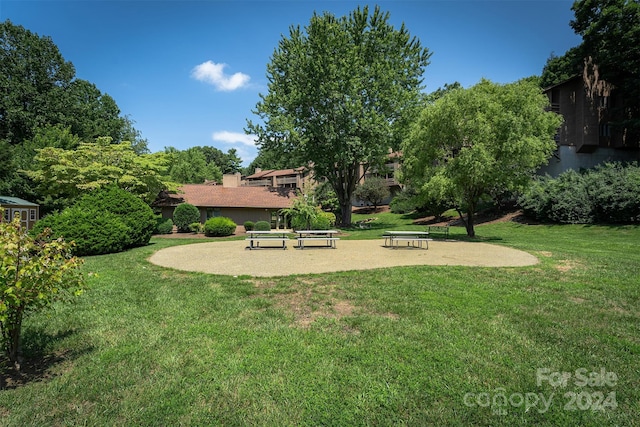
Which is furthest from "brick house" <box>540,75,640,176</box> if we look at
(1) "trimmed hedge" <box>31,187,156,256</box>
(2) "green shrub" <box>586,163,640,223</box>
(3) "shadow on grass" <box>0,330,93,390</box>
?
(3) "shadow on grass" <box>0,330,93,390</box>

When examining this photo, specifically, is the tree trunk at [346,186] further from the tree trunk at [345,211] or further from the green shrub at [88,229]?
the green shrub at [88,229]

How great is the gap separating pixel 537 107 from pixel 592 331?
47.3ft

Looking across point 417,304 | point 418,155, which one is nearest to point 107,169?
point 418,155

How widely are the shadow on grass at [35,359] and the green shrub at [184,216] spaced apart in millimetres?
20429

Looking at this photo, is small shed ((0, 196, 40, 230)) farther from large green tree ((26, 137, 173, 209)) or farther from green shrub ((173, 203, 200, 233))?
green shrub ((173, 203, 200, 233))

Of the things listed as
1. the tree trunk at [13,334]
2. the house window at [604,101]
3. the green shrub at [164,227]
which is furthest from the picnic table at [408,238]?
the house window at [604,101]

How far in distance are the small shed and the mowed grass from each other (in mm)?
22433

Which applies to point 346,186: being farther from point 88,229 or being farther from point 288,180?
point 288,180

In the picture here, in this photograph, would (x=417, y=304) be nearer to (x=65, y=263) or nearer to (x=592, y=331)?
(x=592, y=331)

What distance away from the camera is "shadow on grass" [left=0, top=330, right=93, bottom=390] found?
3.41 meters

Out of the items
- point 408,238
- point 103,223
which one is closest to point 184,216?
point 103,223

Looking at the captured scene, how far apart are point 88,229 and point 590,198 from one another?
96.4ft

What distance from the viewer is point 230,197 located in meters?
29.3

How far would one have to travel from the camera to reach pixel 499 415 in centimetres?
286
